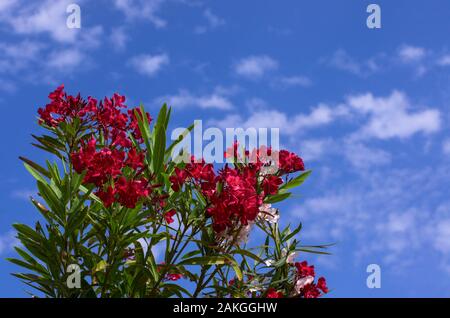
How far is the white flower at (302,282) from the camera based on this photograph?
141 inches

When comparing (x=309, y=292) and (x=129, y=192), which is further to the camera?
(x=309, y=292)

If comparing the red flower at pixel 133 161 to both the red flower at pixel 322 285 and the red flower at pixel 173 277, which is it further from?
the red flower at pixel 322 285

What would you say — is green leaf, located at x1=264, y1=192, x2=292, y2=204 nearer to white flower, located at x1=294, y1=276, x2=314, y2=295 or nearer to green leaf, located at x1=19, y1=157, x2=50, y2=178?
white flower, located at x1=294, y1=276, x2=314, y2=295

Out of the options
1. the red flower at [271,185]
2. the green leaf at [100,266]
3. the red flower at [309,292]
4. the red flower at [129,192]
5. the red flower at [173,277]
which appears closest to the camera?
the red flower at [129,192]

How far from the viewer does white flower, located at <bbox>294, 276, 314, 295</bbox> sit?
11.8 ft

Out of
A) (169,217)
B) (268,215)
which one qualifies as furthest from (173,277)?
(268,215)

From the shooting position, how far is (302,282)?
11.8ft

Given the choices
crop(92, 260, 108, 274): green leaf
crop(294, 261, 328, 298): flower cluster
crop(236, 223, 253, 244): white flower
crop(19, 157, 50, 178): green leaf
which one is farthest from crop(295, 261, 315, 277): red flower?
crop(19, 157, 50, 178): green leaf

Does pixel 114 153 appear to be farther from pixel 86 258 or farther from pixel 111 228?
pixel 86 258

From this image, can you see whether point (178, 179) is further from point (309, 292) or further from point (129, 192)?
point (309, 292)

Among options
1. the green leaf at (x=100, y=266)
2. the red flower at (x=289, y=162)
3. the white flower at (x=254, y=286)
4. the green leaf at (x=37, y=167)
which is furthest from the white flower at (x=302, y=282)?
the green leaf at (x=37, y=167)
